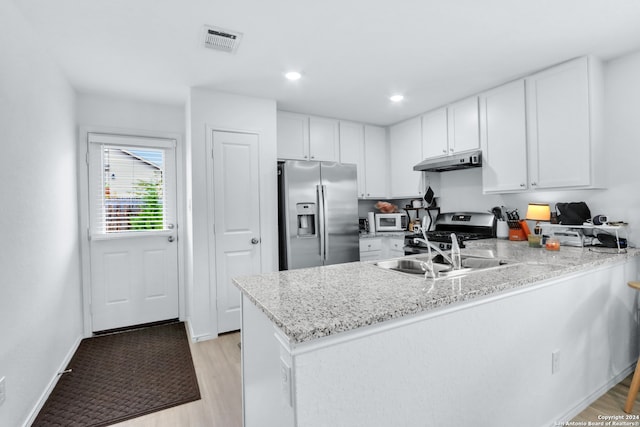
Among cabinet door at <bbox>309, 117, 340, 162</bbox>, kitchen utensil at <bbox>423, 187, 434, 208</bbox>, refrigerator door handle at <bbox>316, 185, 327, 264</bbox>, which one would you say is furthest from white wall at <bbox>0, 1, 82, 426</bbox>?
kitchen utensil at <bbox>423, 187, 434, 208</bbox>

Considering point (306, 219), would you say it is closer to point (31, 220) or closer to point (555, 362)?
point (31, 220)

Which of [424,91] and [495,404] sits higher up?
[424,91]

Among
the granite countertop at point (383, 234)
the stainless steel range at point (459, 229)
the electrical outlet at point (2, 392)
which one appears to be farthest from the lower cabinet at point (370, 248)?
the electrical outlet at point (2, 392)

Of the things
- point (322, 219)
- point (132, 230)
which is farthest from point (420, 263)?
point (132, 230)

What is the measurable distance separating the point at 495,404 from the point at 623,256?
1.48 metres

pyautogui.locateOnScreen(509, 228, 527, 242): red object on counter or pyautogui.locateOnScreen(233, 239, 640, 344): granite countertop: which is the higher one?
pyautogui.locateOnScreen(509, 228, 527, 242): red object on counter

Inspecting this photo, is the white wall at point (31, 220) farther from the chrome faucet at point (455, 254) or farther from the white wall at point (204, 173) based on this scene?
the chrome faucet at point (455, 254)

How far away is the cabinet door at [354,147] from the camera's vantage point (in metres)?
4.04

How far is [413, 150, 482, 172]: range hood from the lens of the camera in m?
3.15

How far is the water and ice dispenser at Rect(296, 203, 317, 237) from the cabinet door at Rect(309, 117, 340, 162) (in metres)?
0.75

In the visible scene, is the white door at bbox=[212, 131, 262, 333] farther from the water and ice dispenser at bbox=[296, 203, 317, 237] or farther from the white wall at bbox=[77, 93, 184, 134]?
the white wall at bbox=[77, 93, 184, 134]

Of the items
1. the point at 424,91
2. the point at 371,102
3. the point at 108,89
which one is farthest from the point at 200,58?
the point at 424,91

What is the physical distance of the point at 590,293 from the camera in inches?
75.1

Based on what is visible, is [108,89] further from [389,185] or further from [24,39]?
[389,185]
